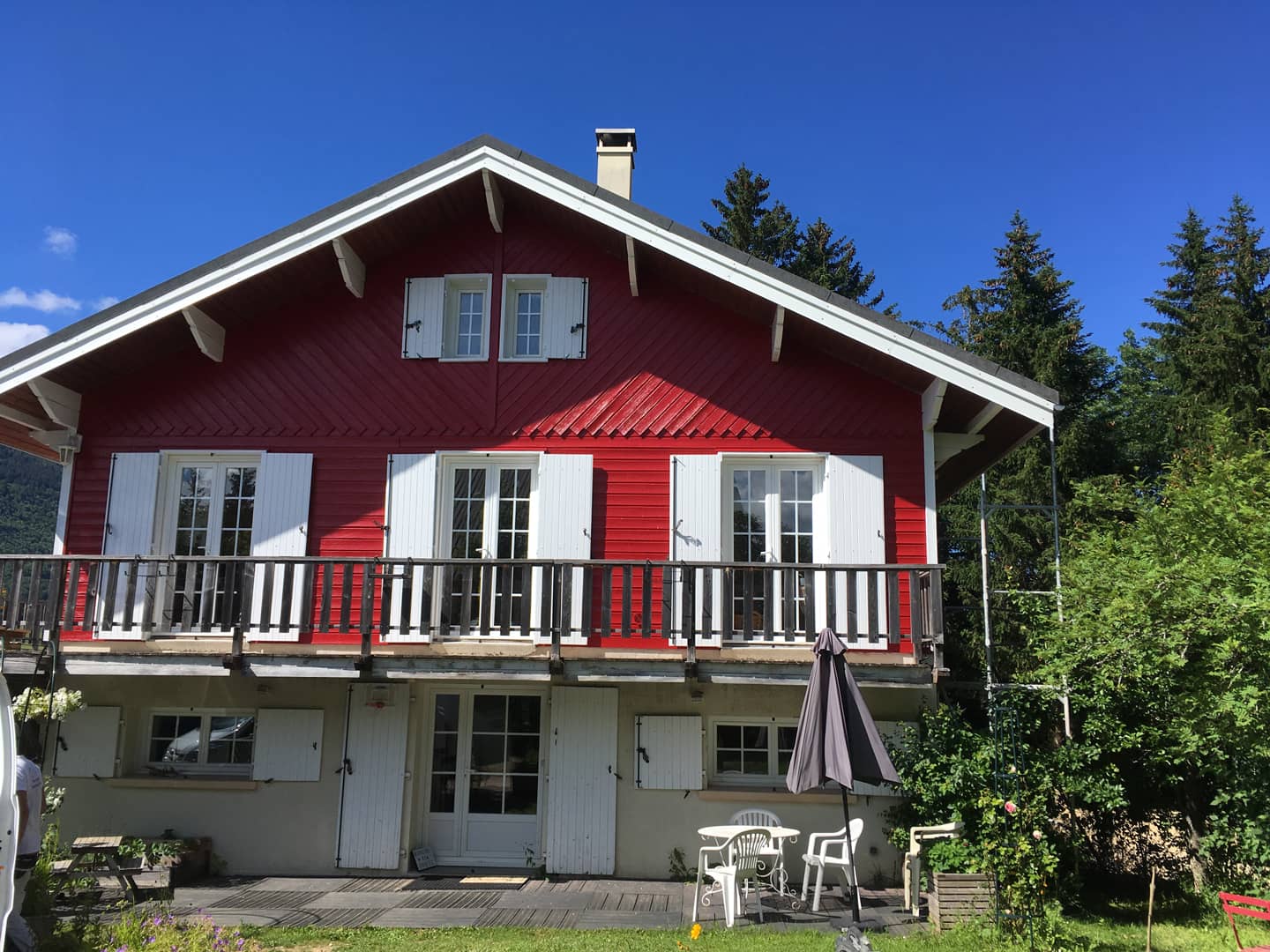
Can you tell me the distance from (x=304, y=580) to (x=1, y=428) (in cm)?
484

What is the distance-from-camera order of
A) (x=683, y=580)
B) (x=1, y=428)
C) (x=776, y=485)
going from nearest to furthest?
1. (x=683, y=580)
2. (x=776, y=485)
3. (x=1, y=428)

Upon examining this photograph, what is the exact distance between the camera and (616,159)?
12.4 m

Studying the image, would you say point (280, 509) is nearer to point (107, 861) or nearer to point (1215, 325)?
point (107, 861)

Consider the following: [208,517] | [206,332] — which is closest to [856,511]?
[208,517]

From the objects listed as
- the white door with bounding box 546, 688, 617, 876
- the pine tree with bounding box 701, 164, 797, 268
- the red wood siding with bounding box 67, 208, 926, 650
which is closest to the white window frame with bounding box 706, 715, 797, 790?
the white door with bounding box 546, 688, 617, 876

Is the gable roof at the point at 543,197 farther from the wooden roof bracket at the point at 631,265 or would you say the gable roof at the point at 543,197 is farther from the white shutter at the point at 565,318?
the white shutter at the point at 565,318

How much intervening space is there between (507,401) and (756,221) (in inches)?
742

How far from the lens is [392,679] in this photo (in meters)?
10.0

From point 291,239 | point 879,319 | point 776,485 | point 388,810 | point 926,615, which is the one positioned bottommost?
point 388,810

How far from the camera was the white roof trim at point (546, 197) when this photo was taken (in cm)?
991

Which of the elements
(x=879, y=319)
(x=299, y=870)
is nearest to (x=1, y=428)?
(x=299, y=870)

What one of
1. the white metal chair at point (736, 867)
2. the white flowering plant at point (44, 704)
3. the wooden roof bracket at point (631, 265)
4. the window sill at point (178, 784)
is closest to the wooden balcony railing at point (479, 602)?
the white flowering plant at point (44, 704)

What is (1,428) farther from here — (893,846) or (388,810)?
(893,846)

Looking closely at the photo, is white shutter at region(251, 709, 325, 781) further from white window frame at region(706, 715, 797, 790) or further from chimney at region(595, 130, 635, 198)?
chimney at region(595, 130, 635, 198)
